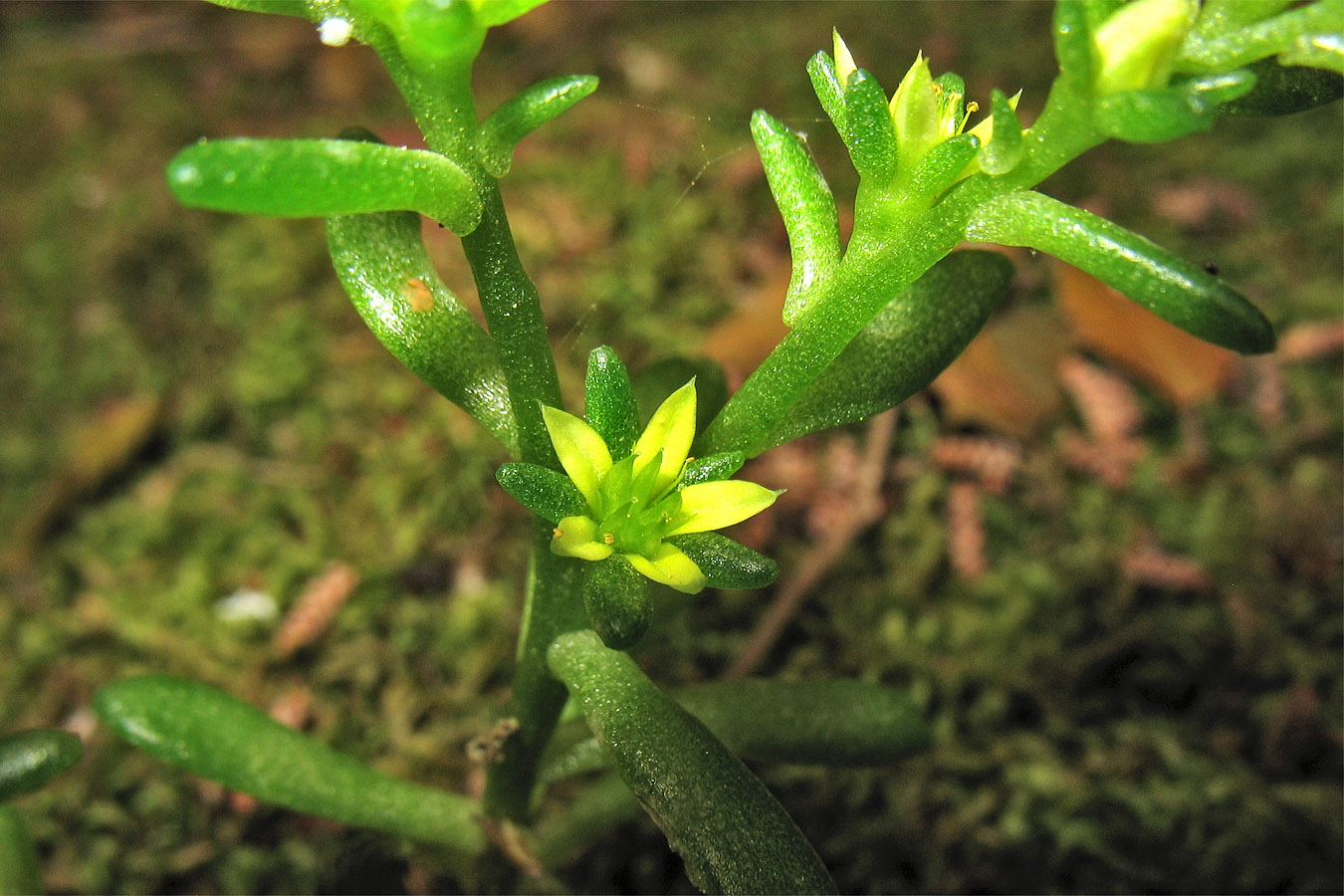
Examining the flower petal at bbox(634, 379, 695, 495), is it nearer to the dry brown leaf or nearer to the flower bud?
the flower bud

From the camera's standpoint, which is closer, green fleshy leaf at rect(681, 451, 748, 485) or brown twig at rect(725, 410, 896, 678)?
green fleshy leaf at rect(681, 451, 748, 485)

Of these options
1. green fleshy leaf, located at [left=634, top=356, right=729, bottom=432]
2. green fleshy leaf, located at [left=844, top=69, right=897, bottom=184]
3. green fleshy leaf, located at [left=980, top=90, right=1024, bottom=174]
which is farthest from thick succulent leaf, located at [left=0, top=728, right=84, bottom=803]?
green fleshy leaf, located at [left=980, top=90, right=1024, bottom=174]

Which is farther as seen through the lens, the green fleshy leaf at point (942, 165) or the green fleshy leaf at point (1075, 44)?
the green fleshy leaf at point (942, 165)

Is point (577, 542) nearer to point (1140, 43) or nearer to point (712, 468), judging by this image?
point (712, 468)

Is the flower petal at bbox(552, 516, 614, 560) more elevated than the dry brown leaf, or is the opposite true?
the flower petal at bbox(552, 516, 614, 560)

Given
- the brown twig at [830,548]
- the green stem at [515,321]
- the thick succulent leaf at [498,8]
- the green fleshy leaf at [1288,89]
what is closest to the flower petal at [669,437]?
the green stem at [515,321]

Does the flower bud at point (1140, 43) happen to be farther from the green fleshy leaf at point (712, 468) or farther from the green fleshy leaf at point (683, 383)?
the green fleshy leaf at point (683, 383)
